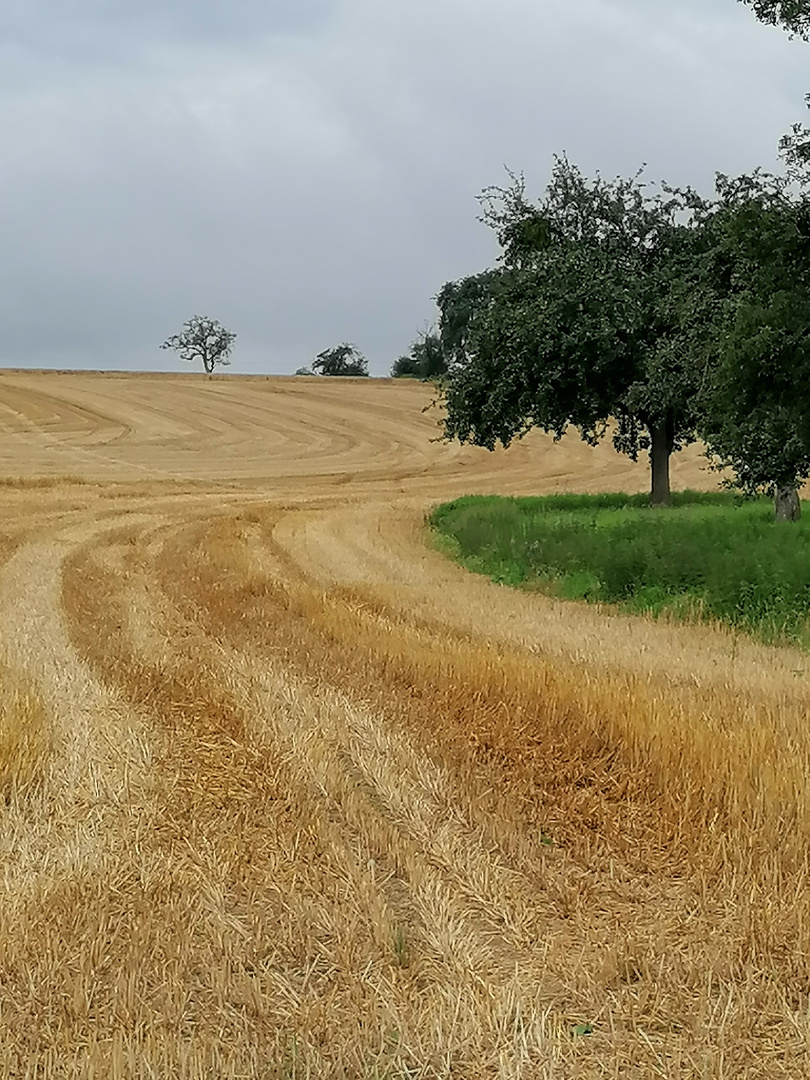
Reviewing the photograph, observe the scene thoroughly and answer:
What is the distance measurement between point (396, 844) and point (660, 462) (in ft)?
78.6

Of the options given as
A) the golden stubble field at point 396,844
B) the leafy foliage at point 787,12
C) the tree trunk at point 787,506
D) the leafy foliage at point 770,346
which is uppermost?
the leafy foliage at point 787,12

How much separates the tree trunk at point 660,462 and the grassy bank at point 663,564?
613 cm

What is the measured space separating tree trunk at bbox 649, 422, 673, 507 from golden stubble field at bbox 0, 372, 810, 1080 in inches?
611

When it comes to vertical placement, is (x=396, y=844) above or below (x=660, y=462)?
below

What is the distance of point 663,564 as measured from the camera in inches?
540

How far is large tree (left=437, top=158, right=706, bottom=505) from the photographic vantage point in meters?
24.7

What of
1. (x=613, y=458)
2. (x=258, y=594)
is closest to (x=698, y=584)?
(x=258, y=594)

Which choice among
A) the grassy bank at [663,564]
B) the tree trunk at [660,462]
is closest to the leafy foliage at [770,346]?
the grassy bank at [663,564]

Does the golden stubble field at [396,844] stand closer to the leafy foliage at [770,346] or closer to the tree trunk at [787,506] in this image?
the leafy foliage at [770,346]

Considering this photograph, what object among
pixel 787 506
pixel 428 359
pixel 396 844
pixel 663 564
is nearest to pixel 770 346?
pixel 663 564

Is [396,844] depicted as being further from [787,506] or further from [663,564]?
[787,506]

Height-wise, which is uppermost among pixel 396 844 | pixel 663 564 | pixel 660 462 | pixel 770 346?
pixel 770 346

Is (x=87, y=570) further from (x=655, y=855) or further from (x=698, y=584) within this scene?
(x=655, y=855)

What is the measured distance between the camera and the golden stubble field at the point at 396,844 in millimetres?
3586
